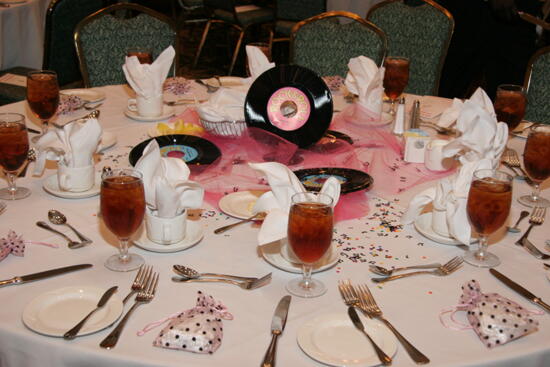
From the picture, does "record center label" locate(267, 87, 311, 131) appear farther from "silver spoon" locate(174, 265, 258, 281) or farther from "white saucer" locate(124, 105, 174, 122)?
"silver spoon" locate(174, 265, 258, 281)

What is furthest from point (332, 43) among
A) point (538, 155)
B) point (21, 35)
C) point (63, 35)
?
point (21, 35)

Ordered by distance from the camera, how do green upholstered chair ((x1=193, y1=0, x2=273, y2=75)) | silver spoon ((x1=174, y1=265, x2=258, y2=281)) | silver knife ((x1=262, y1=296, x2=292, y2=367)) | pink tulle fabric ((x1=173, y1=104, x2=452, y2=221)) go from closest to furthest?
silver knife ((x1=262, y1=296, x2=292, y2=367)), silver spoon ((x1=174, y1=265, x2=258, y2=281)), pink tulle fabric ((x1=173, y1=104, x2=452, y2=221)), green upholstered chair ((x1=193, y1=0, x2=273, y2=75))

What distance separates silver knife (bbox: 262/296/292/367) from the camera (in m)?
1.07

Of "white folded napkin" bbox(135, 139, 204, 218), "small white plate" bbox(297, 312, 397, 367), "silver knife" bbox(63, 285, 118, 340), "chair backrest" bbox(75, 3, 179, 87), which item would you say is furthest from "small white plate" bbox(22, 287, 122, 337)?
"chair backrest" bbox(75, 3, 179, 87)

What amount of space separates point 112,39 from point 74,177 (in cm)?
158

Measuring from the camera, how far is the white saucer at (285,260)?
1.37 metres

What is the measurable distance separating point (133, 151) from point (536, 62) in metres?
1.93

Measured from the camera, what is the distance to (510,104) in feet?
6.86

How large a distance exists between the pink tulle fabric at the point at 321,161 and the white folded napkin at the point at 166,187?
0.25 m

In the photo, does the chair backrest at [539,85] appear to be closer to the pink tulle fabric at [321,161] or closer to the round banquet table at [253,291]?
the pink tulle fabric at [321,161]

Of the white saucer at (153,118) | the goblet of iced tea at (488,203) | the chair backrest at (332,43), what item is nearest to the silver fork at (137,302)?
the goblet of iced tea at (488,203)

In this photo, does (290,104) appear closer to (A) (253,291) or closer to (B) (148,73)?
(B) (148,73)

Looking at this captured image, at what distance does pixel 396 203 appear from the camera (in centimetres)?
175

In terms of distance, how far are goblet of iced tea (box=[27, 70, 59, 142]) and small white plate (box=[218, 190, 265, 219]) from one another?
718 mm
